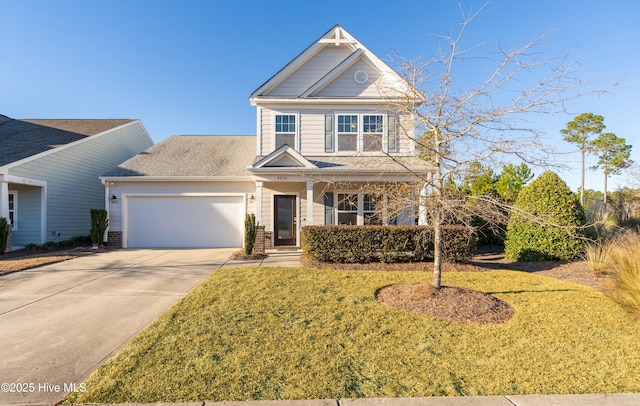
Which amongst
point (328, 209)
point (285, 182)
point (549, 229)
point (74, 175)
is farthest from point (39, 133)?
point (549, 229)

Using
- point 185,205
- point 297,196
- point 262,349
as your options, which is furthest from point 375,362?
point 185,205

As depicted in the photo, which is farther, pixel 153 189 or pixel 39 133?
pixel 39 133

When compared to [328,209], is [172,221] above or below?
below

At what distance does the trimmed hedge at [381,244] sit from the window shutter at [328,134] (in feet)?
13.9

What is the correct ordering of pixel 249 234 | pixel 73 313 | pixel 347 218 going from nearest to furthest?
pixel 73 313 < pixel 249 234 < pixel 347 218

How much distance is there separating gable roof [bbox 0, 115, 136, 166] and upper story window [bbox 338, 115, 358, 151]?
38.9 ft

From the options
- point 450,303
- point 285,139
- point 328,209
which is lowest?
point 450,303

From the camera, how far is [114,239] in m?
11.9

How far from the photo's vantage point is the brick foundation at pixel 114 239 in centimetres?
1185

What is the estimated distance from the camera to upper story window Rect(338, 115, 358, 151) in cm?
1163

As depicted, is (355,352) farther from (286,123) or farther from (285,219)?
(286,123)

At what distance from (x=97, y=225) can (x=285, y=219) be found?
285 inches

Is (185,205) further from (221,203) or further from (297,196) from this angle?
(297,196)

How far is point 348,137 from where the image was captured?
11.7 metres
